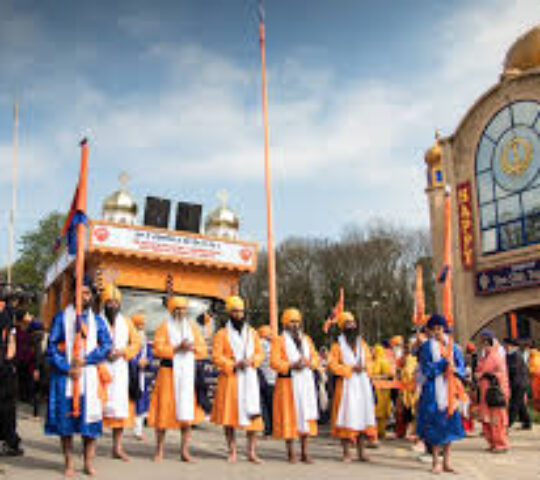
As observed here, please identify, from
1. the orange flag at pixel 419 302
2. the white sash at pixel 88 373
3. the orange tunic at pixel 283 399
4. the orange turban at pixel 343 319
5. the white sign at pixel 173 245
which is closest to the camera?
the white sash at pixel 88 373

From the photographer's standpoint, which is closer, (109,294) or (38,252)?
(109,294)

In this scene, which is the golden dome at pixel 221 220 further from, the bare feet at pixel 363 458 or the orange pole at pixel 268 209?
the bare feet at pixel 363 458

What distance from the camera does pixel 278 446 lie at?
9.71 metres

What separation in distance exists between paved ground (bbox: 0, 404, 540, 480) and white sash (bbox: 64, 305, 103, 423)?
0.61 meters

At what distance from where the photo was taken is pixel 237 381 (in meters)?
7.93

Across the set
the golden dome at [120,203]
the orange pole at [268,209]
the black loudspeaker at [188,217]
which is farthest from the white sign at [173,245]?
the orange pole at [268,209]

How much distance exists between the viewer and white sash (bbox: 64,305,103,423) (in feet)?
21.2

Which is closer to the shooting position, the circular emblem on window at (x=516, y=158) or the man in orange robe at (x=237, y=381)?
the man in orange robe at (x=237, y=381)

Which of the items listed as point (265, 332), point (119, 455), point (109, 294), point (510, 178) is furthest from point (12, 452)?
point (510, 178)

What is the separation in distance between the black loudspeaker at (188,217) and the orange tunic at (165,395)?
46.7 feet

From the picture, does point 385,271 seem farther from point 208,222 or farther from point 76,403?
point 76,403

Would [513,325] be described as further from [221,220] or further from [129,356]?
[129,356]

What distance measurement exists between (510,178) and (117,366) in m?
21.2

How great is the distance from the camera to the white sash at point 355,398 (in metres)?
8.05
